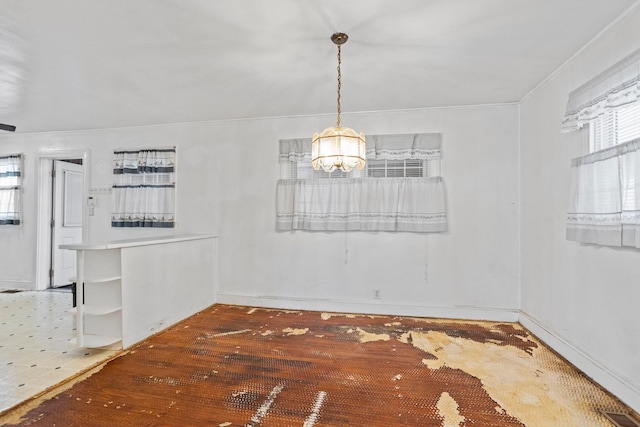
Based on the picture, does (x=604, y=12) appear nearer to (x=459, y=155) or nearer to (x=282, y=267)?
(x=459, y=155)

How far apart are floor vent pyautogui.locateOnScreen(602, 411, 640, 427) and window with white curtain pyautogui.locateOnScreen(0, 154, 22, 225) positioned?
24.0ft

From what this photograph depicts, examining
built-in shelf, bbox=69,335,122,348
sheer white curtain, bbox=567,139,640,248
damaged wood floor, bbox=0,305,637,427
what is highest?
sheer white curtain, bbox=567,139,640,248

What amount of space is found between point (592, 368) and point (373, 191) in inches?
101

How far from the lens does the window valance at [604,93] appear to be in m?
2.06

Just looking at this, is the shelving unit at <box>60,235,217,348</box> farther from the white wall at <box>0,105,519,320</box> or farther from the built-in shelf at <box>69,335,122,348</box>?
the white wall at <box>0,105,519,320</box>

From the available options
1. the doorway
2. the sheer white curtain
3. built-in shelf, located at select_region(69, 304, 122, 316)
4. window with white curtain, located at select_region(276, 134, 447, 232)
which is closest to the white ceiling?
window with white curtain, located at select_region(276, 134, 447, 232)

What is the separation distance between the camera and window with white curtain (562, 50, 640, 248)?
2.07 m

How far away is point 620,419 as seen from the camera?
6.47 feet

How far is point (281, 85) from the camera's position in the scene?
3.32 meters

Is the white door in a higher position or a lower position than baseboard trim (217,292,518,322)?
higher

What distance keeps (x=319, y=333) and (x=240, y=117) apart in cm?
293

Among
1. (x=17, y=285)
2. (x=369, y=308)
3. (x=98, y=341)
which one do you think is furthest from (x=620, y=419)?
(x=17, y=285)

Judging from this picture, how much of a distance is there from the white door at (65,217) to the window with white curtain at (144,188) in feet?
4.57

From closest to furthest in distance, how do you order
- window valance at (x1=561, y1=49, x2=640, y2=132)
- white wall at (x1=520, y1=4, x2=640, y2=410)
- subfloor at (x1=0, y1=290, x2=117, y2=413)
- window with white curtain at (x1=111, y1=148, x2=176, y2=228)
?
window valance at (x1=561, y1=49, x2=640, y2=132), white wall at (x1=520, y1=4, x2=640, y2=410), subfloor at (x1=0, y1=290, x2=117, y2=413), window with white curtain at (x1=111, y1=148, x2=176, y2=228)
